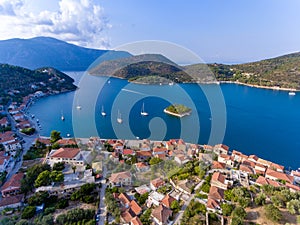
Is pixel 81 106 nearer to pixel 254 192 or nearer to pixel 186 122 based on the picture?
pixel 186 122

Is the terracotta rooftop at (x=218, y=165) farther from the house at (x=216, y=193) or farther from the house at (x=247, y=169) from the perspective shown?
the house at (x=216, y=193)

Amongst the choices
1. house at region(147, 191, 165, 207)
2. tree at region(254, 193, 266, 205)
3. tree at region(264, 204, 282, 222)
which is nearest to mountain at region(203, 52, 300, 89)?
tree at region(254, 193, 266, 205)

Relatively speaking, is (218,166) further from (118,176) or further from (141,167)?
(118,176)

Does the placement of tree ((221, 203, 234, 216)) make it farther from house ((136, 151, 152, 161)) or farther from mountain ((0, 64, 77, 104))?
mountain ((0, 64, 77, 104))

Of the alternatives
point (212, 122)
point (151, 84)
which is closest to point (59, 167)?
point (212, 122)

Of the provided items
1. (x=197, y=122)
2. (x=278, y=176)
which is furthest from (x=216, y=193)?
(x=197, y=122)
